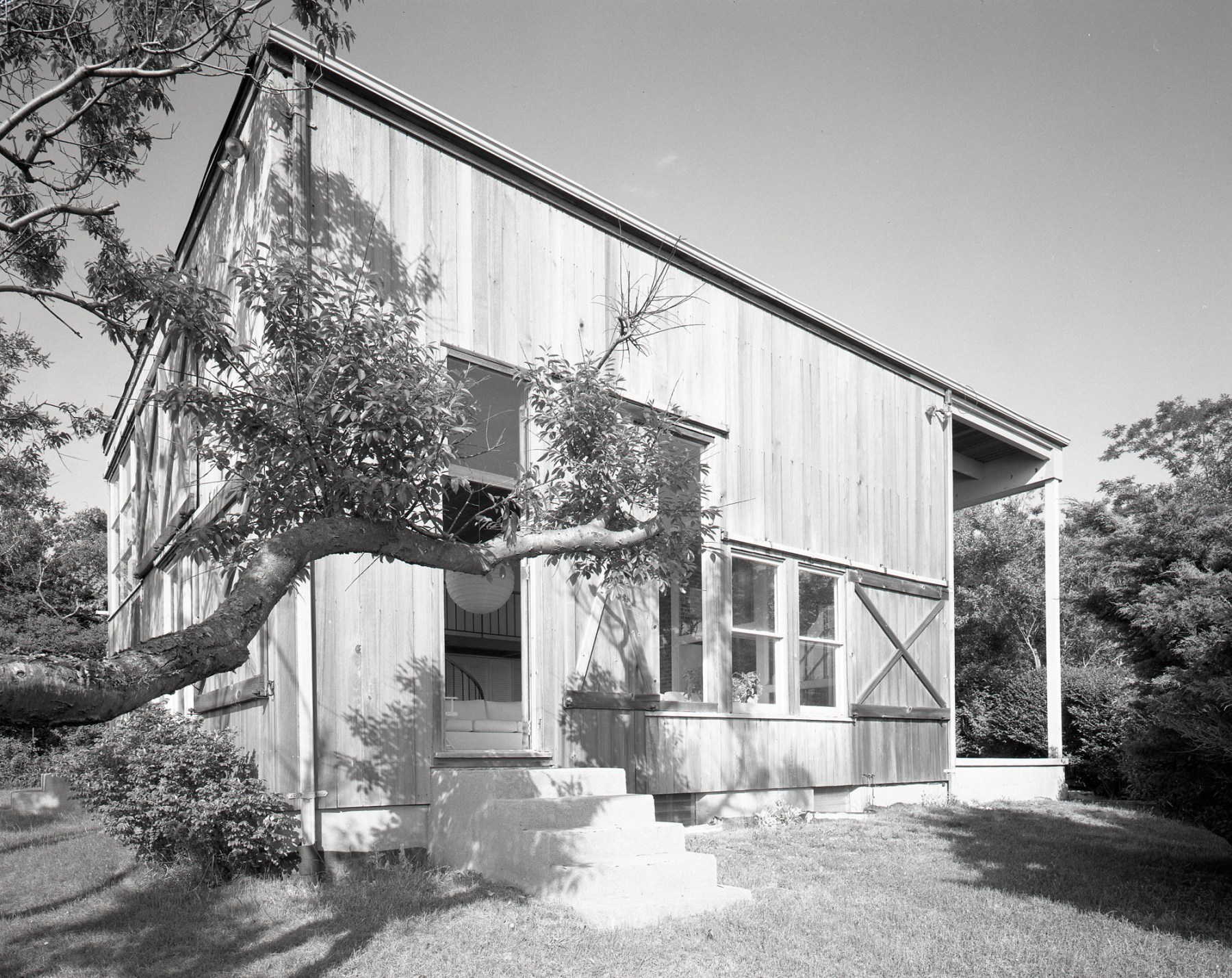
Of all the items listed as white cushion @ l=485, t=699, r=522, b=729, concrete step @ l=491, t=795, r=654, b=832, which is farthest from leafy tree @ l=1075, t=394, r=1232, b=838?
white cushion @ l=485, t=699, r=522, b=729

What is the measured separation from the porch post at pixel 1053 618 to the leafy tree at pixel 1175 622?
5440mm

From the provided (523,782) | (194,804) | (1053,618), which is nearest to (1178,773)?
(523,782)

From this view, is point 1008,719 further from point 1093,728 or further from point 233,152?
point 233,152

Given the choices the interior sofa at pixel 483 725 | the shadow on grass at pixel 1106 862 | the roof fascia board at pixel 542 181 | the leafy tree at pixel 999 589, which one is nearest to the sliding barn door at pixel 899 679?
the shadow on grass at pixel 1106 862

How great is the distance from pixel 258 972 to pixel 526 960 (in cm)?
124

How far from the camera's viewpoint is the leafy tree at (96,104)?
24.7ft

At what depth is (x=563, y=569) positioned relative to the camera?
8.05 meters

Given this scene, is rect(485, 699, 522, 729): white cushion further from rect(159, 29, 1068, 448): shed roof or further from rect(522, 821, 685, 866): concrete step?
rect(159, 29, 1068, 448): shed roof

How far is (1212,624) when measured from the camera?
6.05 metres

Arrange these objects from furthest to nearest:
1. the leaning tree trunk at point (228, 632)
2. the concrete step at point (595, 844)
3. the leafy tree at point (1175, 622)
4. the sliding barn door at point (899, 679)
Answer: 1. the sliding barn door at point (899, 679)
2. the leafy tree at point (1175, 622)
3. the concrete step at point (595, 844)
4. the leaning tree trunk at point (228, 632)

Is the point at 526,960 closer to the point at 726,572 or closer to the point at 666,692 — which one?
the point at 666,692

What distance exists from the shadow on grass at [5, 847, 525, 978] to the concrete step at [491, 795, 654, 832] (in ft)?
1.39

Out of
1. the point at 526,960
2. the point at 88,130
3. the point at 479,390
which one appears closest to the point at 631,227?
the point at 479,390

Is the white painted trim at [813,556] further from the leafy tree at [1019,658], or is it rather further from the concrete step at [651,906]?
the concrete step at [651,906]
